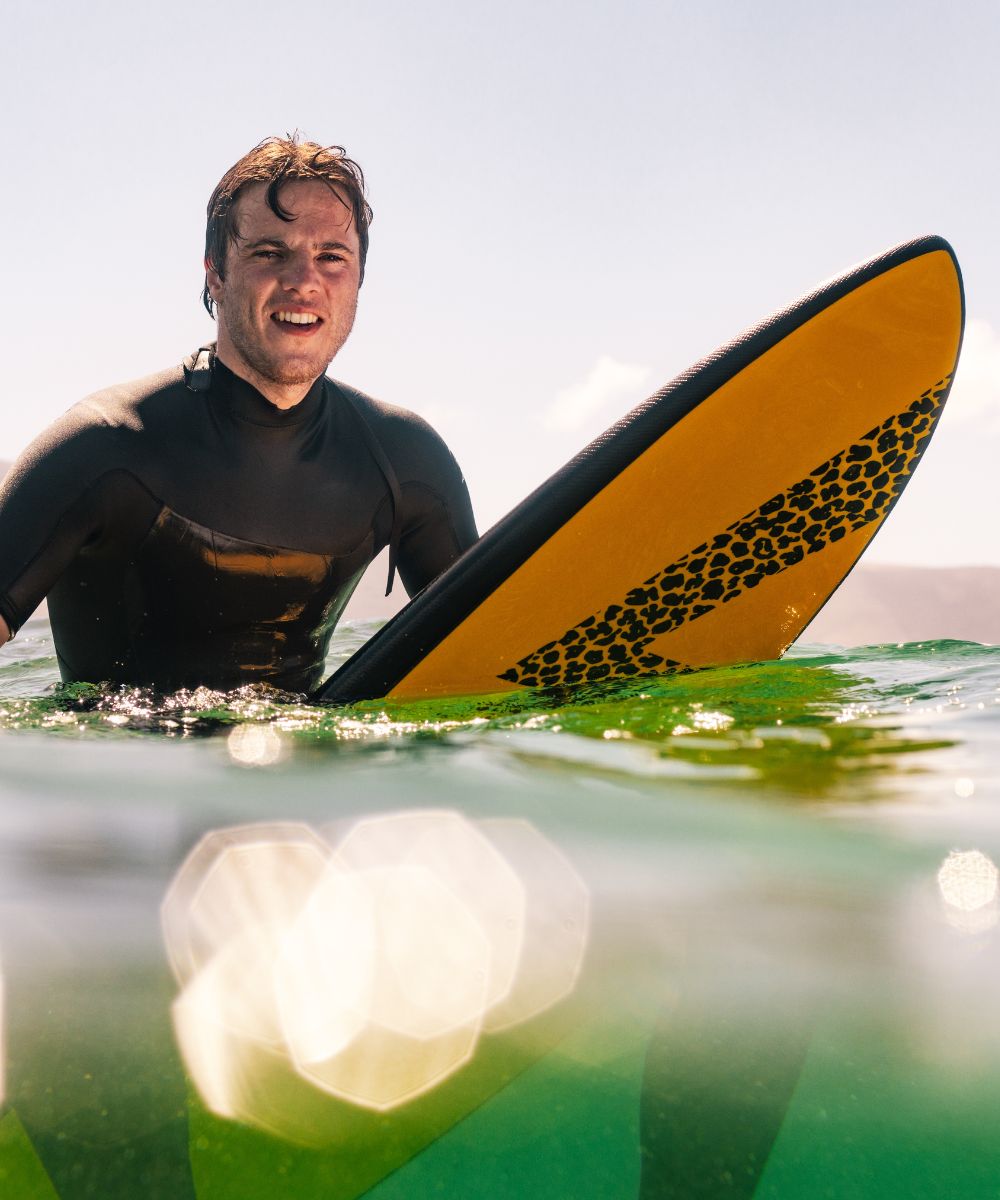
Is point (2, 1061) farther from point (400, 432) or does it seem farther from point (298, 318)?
point (400, 432)

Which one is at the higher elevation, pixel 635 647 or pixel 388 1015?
pixel 635 647

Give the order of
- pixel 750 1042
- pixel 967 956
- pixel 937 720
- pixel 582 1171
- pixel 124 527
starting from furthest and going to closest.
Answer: pixel 124 527 < pixel 937 720 < pixel 967 956 < pixel 750 1042 < pixel 582 1171

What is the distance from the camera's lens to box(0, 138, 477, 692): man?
238 cm

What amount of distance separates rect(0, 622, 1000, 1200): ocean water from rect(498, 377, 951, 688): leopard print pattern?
791mm

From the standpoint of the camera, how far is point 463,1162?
0.73m

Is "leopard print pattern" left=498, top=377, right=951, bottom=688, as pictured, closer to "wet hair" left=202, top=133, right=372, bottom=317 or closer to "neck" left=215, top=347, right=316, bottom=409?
"neck" left=215, top=347, right=316, bottom=409

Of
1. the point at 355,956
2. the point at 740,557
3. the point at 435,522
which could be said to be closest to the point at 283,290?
the point at 435,522

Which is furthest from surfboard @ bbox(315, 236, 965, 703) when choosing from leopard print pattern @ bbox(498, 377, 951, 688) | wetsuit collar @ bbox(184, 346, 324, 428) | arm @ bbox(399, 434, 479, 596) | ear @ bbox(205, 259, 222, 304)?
ear @ bbox(205, 259, 222, 304)

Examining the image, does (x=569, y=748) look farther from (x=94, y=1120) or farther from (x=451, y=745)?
(x=94, y=1120)

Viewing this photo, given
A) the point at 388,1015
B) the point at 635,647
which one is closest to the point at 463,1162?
the point at 388,1015

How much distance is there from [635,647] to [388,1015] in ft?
5.81

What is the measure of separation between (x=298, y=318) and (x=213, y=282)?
281 mm

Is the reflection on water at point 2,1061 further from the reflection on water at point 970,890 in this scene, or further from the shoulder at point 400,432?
the shoulder at point 400,432

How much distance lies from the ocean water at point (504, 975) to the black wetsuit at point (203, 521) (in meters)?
0.76
